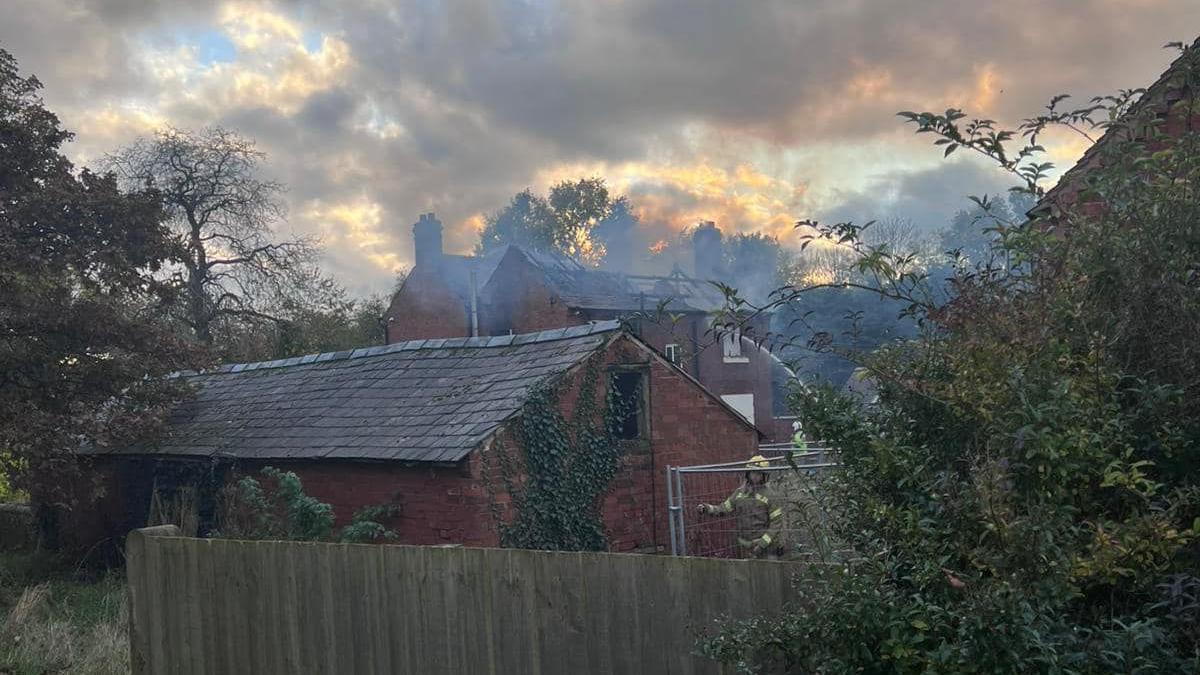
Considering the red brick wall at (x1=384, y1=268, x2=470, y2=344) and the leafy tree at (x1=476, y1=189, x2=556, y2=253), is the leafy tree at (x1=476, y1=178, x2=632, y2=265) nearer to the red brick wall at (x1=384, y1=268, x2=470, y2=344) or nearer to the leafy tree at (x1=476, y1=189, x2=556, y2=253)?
the leafy tree at (x1=476, y1=189, x2=556, y2=253)

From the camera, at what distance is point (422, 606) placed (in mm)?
5797

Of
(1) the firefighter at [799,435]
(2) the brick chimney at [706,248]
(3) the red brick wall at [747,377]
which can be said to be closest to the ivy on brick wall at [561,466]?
(1) the firefighter at [799,435]

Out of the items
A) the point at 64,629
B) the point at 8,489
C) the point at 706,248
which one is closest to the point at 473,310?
the point at 706,248

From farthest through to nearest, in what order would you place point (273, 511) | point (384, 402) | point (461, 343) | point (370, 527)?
point (461, 343)
point (384, 402)
point (273, 511)
point (370, 527)

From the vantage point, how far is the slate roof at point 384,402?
492 inches

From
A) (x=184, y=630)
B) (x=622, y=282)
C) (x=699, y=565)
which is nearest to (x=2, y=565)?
(x=184, y=630)

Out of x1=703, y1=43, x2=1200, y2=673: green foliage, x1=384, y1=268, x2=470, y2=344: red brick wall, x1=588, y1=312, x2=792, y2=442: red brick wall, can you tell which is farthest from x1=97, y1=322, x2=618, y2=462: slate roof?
x1=588, y1=312, x2=792, y2=442: red brick wall

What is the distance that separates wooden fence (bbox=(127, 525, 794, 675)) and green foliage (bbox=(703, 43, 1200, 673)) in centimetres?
90

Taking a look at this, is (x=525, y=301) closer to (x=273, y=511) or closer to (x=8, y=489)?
(x=8, y=489)

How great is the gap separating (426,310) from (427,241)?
2.54 metres

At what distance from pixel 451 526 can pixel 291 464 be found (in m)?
3.39

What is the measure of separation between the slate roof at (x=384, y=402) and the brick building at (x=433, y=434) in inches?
1.2

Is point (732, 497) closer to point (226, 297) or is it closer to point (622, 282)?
point (622, 282)

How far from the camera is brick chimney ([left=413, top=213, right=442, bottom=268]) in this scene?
1417 inches
